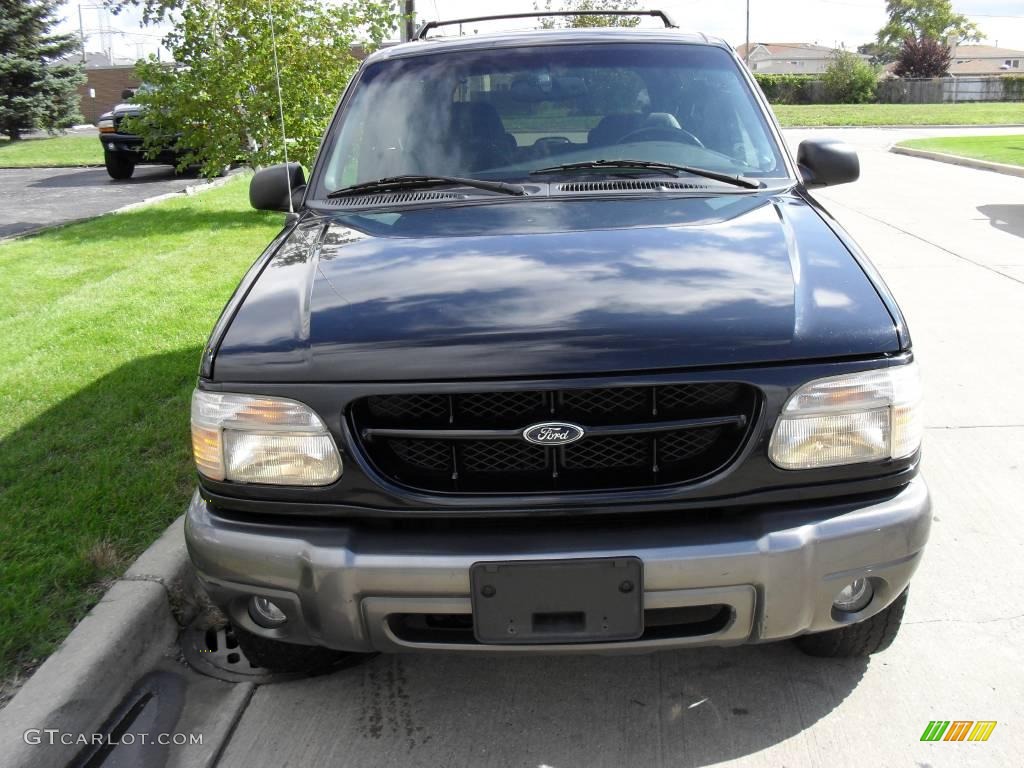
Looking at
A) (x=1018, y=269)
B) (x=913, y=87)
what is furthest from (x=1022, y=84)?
(x=1018, y=269)

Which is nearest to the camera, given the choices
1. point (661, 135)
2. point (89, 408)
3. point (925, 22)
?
point (661, 135)

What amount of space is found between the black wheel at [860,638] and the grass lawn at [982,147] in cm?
1674

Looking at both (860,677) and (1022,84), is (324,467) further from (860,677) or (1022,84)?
(1022,84)

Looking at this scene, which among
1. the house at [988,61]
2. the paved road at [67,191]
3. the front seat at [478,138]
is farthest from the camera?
the house at [988,61]

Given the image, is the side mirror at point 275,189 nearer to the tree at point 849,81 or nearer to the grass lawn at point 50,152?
the grass lawn at point 50,152

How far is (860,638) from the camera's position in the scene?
2.68 m

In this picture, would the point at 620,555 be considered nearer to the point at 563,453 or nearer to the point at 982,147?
the point at 563,453

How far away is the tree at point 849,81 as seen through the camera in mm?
55188

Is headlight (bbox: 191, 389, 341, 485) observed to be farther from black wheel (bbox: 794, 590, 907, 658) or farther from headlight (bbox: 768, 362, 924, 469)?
black wheel (bbox: 794, 590, 907, 658)

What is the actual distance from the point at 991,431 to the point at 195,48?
9396 mm

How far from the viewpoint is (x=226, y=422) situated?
230 cm

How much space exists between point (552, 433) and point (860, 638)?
116cm

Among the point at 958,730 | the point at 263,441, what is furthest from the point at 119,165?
the point at 958,730

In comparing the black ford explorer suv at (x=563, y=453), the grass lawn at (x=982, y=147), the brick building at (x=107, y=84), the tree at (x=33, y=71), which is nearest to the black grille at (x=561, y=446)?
the black ford explorer suv at (x=563, y=453)
